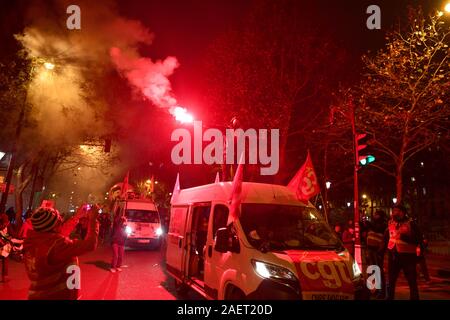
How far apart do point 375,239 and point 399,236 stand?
1671mm

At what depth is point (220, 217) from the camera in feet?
22.3

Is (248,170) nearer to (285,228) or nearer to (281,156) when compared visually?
(281,156)

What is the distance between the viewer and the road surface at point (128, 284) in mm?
8297

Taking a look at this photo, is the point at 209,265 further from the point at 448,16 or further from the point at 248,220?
the point at 448,16

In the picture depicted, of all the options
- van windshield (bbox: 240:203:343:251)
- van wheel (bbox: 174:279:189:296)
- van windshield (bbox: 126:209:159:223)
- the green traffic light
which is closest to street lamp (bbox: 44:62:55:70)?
van windshield (bbox: 126:209:159:223)

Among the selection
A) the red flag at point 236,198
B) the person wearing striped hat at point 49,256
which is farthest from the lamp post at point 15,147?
the person wearing striped hat at point 49,256

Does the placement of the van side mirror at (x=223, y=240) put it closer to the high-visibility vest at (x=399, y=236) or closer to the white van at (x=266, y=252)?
the white van at (x=266, y=252)

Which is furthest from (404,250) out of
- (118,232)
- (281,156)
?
(281,156)

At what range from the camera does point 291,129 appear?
1723 cm

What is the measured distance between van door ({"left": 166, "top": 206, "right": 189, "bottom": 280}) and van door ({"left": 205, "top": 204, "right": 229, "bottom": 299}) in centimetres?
147

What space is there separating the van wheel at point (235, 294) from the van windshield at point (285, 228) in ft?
2.31

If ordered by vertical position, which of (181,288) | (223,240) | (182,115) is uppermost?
(182,115)

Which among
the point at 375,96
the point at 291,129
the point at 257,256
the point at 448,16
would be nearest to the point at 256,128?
the point at 291,129
